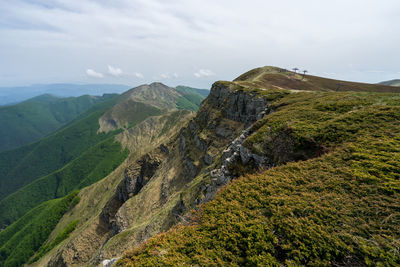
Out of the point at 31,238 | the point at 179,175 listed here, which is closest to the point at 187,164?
the point at 179,175

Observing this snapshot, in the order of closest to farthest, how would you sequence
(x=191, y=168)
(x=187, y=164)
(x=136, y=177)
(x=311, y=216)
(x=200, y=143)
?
1. (x=311, y=216)
2. (x=191, y=168)
3. (x=187, y=164)
4. (x=200, y=143)
5. (x=136, y=177)

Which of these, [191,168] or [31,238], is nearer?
[191,168]

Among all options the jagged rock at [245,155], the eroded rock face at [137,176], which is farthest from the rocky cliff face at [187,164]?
the jagged rock at [245,155]

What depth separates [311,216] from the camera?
991cm

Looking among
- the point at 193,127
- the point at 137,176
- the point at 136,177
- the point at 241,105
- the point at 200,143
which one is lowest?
the point at 136,177

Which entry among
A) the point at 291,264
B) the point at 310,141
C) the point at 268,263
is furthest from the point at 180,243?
the point at 310,141

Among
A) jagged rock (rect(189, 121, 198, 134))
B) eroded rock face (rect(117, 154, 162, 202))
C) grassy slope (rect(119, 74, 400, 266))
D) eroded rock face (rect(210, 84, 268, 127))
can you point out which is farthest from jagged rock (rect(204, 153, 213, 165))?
eroded rock face (rect(117, 154, 162, 202))

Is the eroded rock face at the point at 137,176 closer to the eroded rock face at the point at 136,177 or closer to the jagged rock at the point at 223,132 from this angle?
the eroded rock face at the point at 136,177

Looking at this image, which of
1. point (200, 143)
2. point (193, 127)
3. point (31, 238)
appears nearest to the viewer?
point (200, 143)

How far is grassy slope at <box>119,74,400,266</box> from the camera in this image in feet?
27.9

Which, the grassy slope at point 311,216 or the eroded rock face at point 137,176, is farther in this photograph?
the eroded rock face at point 137,176

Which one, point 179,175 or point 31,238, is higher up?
point 179,175

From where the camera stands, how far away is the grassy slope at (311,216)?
8508mm

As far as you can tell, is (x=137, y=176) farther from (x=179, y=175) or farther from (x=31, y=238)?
(x=31, y=238)
